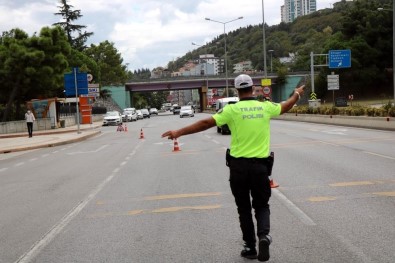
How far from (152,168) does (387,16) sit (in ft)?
263

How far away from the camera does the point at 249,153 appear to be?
5.02 metres

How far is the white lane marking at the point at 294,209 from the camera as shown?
6.81m

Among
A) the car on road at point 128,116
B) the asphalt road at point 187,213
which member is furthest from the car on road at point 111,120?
the asphalt road at point 187,213

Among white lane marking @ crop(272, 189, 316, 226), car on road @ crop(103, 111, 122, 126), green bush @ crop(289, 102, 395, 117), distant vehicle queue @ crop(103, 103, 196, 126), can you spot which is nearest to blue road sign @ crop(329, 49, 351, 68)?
green bush @ crop(289, 102, 395, 117)

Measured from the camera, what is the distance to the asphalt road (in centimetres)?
567

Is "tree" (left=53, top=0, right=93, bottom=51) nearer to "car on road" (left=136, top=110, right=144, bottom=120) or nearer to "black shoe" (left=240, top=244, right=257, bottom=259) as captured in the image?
"car on road" (left=136, top=110, right=144, bottom=120)

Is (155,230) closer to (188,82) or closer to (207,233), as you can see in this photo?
(207,233)

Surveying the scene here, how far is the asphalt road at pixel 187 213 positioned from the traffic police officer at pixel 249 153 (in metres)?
0.51

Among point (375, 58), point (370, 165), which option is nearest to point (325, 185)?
point (370, 165)

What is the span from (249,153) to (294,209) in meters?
2.94

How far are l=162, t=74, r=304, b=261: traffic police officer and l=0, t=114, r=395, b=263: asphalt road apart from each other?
20.1 inches

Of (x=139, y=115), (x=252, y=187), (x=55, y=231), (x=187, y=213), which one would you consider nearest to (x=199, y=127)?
(x=252, y=187)

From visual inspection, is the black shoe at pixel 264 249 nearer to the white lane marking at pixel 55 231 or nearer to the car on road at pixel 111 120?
the white lane marking at pixel 55 231

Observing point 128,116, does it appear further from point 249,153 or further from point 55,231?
point 249,153
